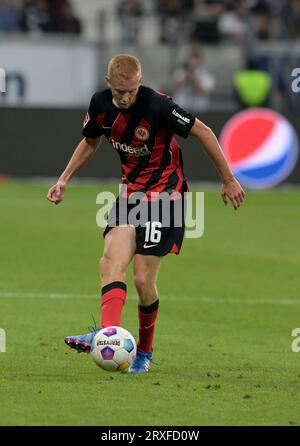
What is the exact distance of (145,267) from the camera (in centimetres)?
796

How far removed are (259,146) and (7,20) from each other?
6.99 m

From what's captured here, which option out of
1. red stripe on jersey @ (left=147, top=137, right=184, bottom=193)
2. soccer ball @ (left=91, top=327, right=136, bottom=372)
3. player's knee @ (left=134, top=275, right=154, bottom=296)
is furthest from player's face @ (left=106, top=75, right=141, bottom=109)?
soccer ball @ (left=91, top=327, right=136, bottom=372)

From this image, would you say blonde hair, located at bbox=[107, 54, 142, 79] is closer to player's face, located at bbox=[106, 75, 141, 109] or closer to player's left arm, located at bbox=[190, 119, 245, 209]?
player's face, located at bbox=[106, 75, 141, 109]

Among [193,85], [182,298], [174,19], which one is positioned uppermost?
[174,19]

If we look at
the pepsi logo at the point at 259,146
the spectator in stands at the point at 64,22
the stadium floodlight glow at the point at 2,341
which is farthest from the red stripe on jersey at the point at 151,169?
the spectator in stands at the point at 64,22

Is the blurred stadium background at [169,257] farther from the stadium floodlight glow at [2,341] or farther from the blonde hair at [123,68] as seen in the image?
the blonde hair at [123,68]

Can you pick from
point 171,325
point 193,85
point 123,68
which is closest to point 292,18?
point 193,85

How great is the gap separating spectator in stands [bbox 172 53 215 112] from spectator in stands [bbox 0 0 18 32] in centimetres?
361

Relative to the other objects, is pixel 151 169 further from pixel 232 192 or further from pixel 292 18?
pixel 292 18

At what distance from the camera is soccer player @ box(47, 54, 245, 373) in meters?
7.78

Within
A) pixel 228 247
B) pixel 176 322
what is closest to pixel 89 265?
pixel 228 247

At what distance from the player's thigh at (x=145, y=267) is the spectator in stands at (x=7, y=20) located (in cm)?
1753

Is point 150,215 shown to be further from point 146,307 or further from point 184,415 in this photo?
point 184,415

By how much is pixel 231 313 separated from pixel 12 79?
14.0 metres
